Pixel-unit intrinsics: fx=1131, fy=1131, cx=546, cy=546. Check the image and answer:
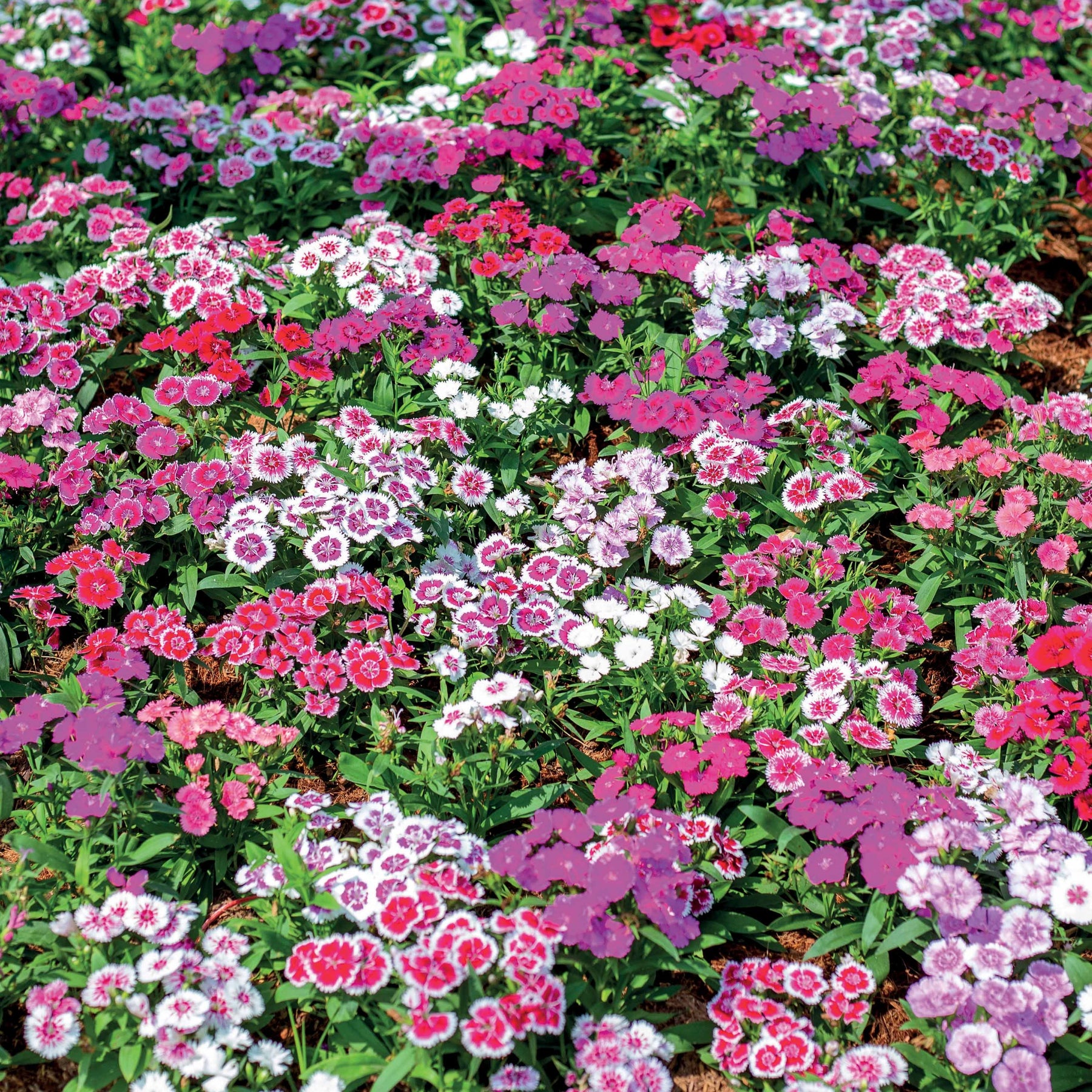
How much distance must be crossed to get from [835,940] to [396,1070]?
1.28m

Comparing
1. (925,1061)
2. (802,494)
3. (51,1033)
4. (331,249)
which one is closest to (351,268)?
(331,249)

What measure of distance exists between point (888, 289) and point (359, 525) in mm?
2789

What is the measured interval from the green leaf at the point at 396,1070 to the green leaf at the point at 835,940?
1.16 m

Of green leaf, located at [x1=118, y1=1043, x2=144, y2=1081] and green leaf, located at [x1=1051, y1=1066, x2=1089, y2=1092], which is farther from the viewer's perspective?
green leaf, located at [x1=1051, y1=1066, x2=1089, y2=1092]

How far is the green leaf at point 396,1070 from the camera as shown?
2.83 metres

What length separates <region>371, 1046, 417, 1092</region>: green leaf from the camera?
283 cm

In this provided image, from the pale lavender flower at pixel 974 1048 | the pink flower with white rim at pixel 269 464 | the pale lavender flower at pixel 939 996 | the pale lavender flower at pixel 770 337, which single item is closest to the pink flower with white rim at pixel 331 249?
the pink flower with white rim at pixel 269 464

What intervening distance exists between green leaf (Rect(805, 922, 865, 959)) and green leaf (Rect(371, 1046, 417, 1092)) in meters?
1.16

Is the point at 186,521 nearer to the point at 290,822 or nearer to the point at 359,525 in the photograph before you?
the point at 359,525

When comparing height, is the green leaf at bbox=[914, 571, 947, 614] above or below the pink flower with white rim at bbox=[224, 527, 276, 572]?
below

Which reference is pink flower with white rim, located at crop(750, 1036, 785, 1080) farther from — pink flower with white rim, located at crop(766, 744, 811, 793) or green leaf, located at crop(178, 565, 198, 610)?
green leaf, located at crop(178, 565, 198, 610)

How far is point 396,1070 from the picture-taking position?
2.84 metres

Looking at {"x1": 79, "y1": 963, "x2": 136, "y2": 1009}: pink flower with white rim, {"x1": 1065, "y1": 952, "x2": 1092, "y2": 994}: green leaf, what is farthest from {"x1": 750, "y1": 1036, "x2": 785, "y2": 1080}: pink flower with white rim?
{"x1": 79, "y1": 963, "x2": 136, "y2": 1009}: pink flower with white rim

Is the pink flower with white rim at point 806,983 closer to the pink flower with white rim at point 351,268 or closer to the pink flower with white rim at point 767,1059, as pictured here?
the pink flower with white rim at point 767,1059
